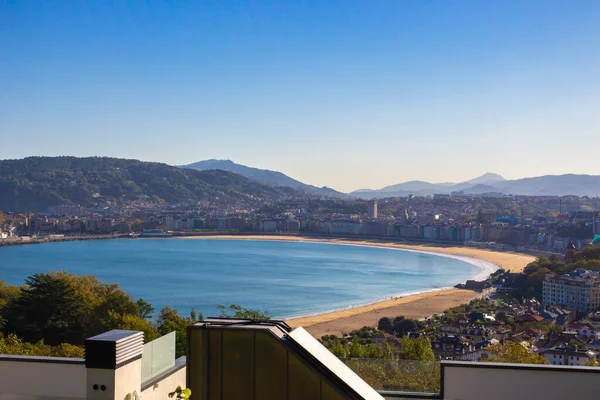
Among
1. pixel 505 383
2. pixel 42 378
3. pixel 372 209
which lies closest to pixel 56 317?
pixel 42 378

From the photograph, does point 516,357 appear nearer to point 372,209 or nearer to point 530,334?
point 530,334

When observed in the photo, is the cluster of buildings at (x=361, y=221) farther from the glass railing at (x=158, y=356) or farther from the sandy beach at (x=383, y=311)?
the glass railing at (x=158, y=356)

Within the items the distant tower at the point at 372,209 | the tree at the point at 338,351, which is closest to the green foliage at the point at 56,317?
the tree at the point at 338,351

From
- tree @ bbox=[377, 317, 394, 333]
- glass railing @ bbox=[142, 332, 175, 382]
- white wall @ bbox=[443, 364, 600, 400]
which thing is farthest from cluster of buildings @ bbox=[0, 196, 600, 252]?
Result: glass railing @ bbox=[142, 332, 175, 382]

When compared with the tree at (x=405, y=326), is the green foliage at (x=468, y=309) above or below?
below

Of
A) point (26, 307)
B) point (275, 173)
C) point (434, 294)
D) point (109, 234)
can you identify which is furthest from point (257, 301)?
point (275, 173)

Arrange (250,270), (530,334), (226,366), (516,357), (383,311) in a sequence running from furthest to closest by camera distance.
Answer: (250,270)
(383,311)
(530,334)
(516,357)
(226,366)
